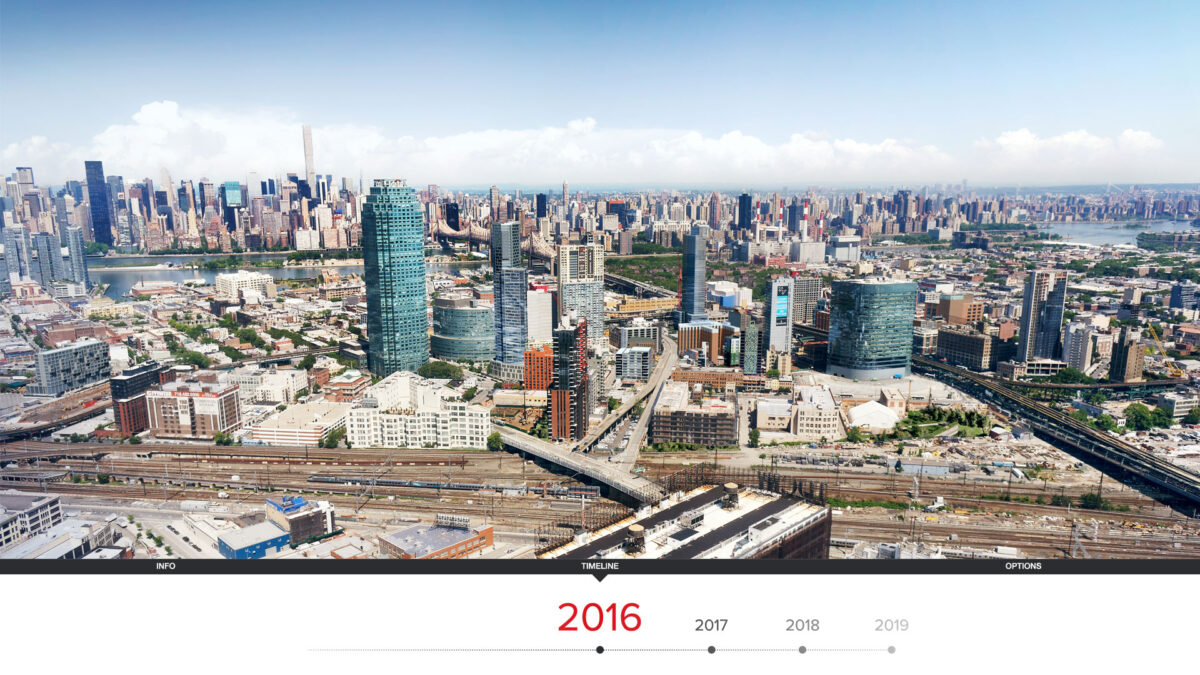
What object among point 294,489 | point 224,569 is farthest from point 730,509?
point 294,489

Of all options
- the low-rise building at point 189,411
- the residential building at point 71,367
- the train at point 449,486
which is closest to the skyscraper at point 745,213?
the train at point 449,486

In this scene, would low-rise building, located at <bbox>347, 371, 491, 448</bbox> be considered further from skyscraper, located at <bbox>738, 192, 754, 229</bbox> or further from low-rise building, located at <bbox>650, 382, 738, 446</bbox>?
skyscraper, located at <bbox>738, 192, 754, 229</bbox>

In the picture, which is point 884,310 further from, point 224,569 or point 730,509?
point 224,569

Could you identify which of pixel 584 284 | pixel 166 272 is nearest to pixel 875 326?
pixel 584 284

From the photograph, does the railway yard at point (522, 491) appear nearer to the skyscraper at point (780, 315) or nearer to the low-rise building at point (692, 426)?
the low-rise building at point (692, 426)

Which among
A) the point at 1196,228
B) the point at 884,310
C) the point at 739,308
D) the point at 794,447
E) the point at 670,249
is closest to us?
the point at 1196,228

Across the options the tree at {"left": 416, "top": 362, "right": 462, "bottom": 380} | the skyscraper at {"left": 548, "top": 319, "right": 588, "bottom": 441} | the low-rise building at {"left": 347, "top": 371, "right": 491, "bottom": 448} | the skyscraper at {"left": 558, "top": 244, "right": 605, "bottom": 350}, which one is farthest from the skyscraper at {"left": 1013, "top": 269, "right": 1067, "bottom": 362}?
the tree at {"left": 416, "top": 362, "right": 462, "bottom": 380}

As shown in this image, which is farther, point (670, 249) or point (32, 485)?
point (670, 249)
